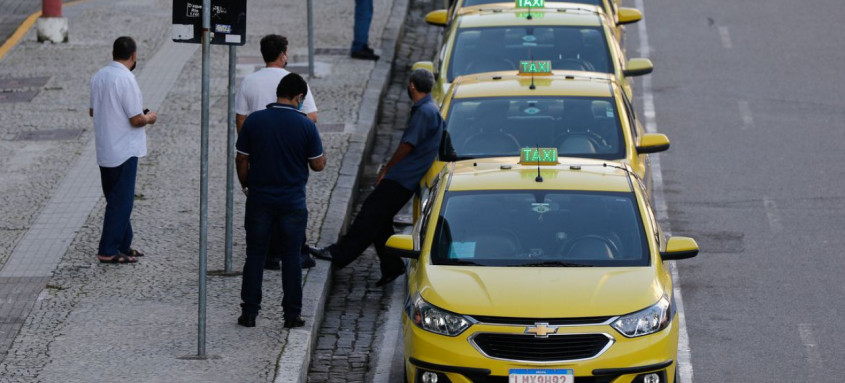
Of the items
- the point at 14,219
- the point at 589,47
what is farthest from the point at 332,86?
the point at 14,219

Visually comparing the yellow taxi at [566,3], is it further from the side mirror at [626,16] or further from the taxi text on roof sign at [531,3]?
the taxi text on roof sign at [531,3]

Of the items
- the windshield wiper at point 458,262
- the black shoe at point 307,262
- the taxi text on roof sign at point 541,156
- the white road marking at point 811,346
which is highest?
the taxi text on roof sign at point 541,156

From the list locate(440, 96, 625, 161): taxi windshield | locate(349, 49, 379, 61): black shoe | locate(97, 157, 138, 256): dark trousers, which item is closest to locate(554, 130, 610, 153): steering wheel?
locate(440, 96, 625, 161): taxi windshield

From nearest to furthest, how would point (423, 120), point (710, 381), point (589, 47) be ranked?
point (710, 381), point (423, 120), point (589, 47)

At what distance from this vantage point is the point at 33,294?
1190cm

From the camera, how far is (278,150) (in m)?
10.8

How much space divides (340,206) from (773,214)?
3997mm

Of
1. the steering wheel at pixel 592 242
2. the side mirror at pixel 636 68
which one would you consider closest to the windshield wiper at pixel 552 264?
the steering wheel at pixel 592 242

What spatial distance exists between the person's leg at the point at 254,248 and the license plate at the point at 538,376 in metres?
2.39

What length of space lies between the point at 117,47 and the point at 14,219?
2.38m

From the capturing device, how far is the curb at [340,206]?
34.7 ft

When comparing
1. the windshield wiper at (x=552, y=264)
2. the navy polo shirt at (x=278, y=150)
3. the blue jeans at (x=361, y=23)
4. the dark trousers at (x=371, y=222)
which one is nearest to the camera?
the windshield wiper at (x=552, y=264)

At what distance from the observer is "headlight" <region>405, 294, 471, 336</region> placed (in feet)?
31.1

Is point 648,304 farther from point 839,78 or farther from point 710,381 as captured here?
point 839,78
